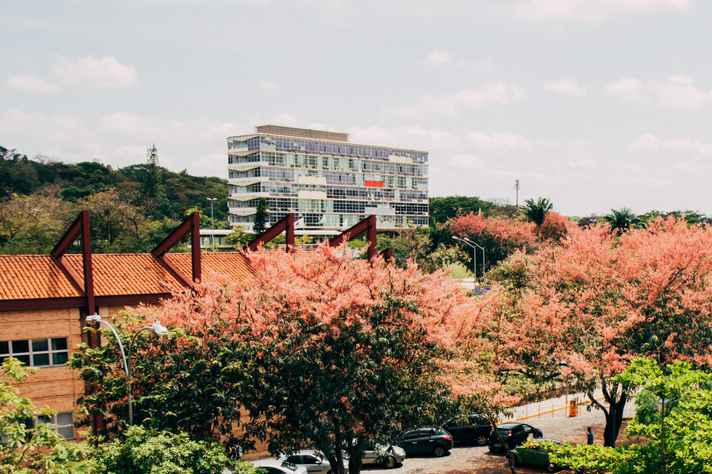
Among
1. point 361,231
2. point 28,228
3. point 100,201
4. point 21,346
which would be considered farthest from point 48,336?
point 100,201

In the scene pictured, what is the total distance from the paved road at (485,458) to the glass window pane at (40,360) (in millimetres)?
15064

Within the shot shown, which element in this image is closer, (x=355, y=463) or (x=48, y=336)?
(x=355, y=463)

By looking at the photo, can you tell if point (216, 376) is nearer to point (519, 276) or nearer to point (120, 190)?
point (519, 276)

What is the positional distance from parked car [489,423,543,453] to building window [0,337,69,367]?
20481 millimetres

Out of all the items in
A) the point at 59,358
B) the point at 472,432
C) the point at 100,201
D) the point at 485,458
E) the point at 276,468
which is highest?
the point at 100,201

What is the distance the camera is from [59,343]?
26.8 m

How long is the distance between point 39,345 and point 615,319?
24810 mm

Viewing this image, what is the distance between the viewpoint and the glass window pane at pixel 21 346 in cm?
2577

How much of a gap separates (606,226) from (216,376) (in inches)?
807

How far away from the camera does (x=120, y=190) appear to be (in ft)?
372

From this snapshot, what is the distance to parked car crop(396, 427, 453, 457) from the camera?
98.9 feet

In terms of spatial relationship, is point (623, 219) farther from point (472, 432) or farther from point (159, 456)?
point (159, 456)

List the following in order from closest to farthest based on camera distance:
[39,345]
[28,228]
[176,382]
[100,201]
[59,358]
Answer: [176,382]
[39,345]
[59,358]
[28,228]
[100,201]

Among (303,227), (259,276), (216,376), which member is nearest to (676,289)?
(259,276)
